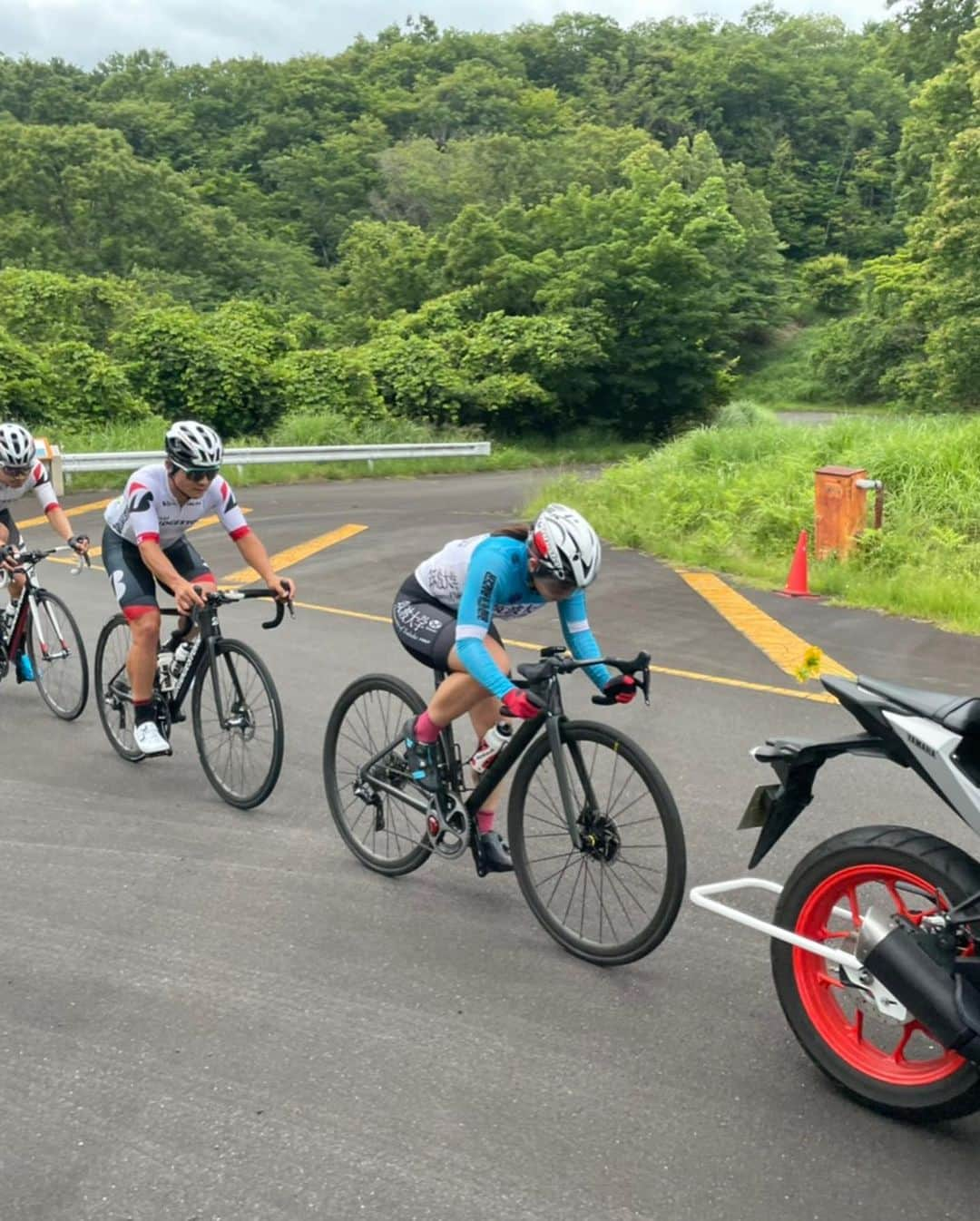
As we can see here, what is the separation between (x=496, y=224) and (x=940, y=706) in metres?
37.8

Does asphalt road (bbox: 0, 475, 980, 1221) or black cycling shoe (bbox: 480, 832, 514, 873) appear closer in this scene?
asphalt road (bbox: 0, 475, 980, 1221)

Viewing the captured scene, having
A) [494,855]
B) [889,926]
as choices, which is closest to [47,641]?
[494,855]

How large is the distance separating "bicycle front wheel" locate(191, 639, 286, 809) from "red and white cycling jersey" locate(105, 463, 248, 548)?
0.71 m

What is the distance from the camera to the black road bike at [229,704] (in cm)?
582

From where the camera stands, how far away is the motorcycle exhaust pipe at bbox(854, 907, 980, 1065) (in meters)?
3.02

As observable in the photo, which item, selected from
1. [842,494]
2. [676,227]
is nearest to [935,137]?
[676,227]

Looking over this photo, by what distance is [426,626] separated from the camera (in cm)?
495

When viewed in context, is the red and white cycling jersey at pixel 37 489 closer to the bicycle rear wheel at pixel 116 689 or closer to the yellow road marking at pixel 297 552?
the bicycle rear wheel at pixel 116 689

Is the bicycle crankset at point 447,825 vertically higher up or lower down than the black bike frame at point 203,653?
lower down

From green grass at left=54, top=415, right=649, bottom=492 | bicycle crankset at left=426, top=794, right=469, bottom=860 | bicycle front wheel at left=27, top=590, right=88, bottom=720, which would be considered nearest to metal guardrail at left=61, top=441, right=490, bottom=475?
green grass at left=54, top=415, right=649, bottom=492

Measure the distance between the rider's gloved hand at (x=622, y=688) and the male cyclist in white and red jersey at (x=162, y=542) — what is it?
2.24 meters

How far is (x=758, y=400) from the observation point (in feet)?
192

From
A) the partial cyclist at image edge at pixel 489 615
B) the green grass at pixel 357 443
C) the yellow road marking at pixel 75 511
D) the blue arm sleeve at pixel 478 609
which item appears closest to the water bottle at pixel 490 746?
the partial cyclist at image edge at pixel 489 615

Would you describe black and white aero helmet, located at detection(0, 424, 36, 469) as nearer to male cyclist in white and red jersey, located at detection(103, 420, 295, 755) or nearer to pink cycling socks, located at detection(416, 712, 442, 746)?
male cyclist in white and red jersey, located at detection(103, 420, 295, 755)
